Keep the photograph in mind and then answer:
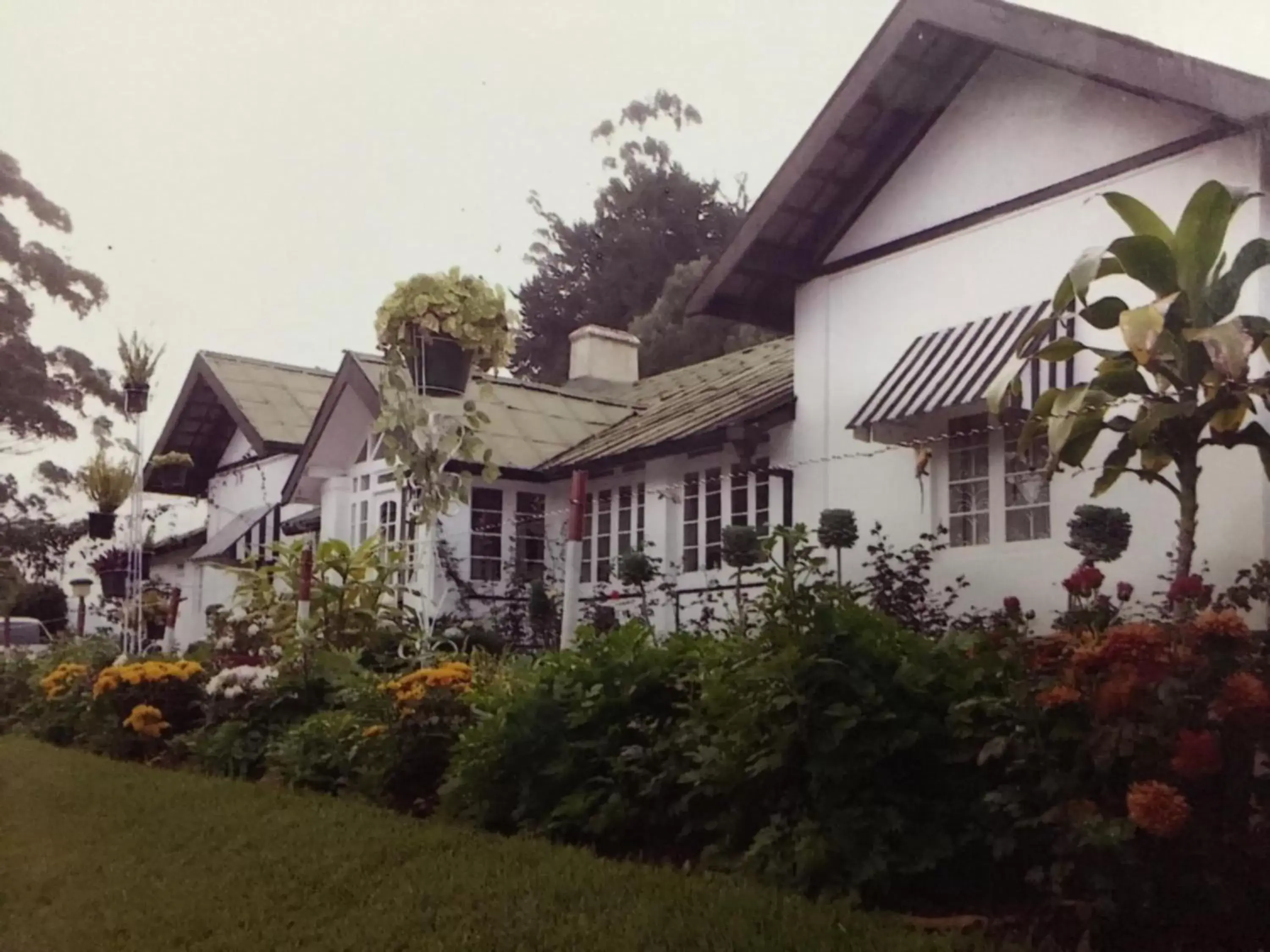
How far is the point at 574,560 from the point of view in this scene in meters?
4.76

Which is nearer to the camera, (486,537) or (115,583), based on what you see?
(486,537)

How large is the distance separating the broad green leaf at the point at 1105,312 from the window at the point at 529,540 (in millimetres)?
3380

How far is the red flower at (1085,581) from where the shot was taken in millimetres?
2912

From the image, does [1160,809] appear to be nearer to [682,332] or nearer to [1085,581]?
[1085,581]

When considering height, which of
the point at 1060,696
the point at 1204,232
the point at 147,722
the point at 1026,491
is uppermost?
the point at 1204,232

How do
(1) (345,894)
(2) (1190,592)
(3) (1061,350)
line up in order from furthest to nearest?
(3) (1061,350) → (1) (345,894) → (2) (1190,592)

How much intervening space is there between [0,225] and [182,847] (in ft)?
6.98

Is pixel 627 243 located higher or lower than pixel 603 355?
higher

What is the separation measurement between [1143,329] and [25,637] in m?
7.48

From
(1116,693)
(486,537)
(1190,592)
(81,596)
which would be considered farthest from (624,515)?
(1116,693)

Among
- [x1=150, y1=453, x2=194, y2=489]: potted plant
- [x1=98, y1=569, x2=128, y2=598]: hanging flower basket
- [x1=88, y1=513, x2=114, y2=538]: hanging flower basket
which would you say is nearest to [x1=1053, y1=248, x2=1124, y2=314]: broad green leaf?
[x1=88, y1=513, x2=114, y2=538]: hanging flower basket

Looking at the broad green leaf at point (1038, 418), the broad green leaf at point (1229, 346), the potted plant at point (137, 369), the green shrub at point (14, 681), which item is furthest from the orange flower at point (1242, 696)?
the green shrub at point (14, 681)

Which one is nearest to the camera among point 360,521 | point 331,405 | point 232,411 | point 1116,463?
point 1116,463

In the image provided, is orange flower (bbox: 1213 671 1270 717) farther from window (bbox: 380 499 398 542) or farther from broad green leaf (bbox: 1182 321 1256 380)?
window (bbox: 380 499 398 542)
